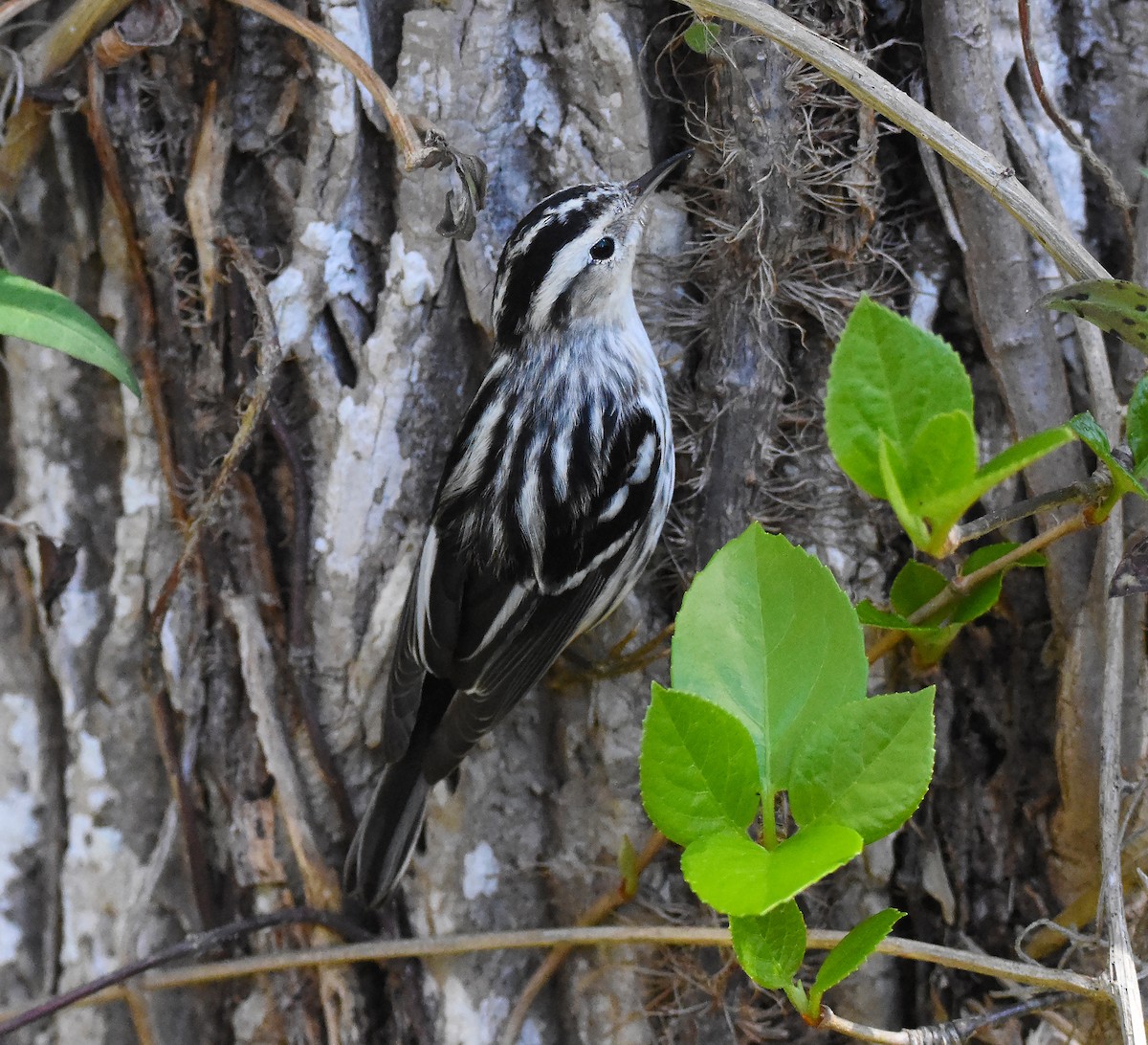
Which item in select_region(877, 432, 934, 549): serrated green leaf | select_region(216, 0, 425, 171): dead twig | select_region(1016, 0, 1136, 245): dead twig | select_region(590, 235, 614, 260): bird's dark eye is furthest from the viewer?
select_region(590, 235, 614, 260): bird's dark eye

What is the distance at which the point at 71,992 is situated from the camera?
1604 mm

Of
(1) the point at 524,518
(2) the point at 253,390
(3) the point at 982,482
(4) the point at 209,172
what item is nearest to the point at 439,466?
(1) the point at 524,518

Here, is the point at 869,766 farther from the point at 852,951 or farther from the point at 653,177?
the point at 653,177

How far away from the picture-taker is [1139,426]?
101cm

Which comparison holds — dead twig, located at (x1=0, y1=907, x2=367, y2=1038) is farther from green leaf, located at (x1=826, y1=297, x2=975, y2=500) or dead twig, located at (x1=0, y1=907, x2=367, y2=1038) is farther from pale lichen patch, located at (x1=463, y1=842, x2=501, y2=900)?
green leaf, located at (x1=826, y1=297, x2=975, y2=500)

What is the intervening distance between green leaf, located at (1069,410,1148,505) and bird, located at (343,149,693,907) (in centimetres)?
73

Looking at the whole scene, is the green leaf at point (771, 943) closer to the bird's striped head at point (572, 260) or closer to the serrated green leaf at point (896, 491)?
the serrated green leaf at point (896, 491)

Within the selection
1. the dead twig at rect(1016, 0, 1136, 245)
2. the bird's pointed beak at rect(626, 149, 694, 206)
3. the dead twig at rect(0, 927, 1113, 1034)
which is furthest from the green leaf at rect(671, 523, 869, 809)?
the dead twig at rect(1016, 0, 1136, 245)

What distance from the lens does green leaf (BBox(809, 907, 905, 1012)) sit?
35.3 inches

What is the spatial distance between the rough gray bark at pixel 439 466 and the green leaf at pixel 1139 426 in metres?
0.45

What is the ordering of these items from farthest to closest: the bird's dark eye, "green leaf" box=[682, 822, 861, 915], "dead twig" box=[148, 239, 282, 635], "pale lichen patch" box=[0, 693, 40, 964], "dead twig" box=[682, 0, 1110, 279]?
"pale lichen patch" box=[0, 693, 40, 964] < the bird's dark eye < "dead twig" box=[148, 239, 282, 635] < "dead twig" box=[682, 0, 1110, 279] < "green leaf" box=[682, 822, 861, 915]

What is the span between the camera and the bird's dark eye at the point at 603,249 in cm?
171

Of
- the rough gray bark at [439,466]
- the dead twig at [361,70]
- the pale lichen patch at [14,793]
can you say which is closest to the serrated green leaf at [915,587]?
the rough gray bark at [439,466]

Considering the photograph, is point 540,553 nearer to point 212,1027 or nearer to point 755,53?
point 755,53
